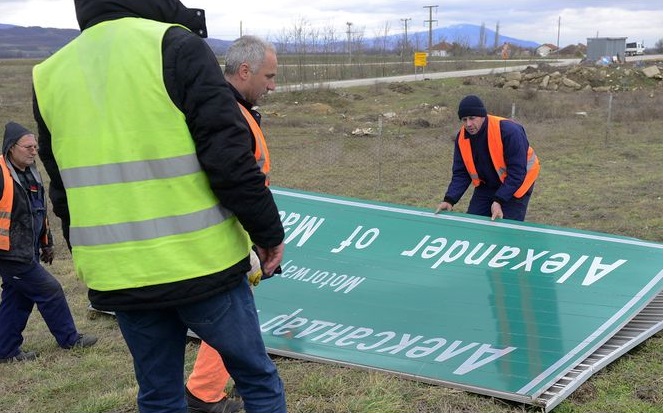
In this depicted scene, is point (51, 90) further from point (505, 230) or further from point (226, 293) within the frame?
point (505, 230)

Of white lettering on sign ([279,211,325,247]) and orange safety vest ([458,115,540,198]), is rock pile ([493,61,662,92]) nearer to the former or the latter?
orange safety vest ([458,115,540,198])

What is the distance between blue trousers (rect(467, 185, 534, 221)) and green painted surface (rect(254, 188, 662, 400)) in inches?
16.1

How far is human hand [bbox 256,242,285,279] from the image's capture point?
103 inches

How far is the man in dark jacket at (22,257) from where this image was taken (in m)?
5.15

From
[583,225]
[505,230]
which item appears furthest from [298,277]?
[583,225]

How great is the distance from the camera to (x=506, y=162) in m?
6.19

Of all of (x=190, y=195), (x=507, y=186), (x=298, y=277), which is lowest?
(x=298, y=277)

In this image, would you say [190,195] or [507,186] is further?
[507,186]

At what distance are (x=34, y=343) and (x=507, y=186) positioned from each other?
4119mm

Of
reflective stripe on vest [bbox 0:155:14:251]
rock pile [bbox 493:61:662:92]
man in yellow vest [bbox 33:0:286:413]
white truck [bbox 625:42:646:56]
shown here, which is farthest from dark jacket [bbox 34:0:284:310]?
white truck [bbox 625:42:646:56]

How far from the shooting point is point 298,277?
5.70 metres

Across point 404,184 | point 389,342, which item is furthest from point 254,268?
point 404,184

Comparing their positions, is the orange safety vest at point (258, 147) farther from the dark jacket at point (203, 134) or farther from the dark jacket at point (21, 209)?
the dark jacket at point (21, 209)

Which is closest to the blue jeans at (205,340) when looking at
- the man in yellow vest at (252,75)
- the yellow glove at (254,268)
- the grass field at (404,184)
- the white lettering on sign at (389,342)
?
the yellow glove at (254,268)
